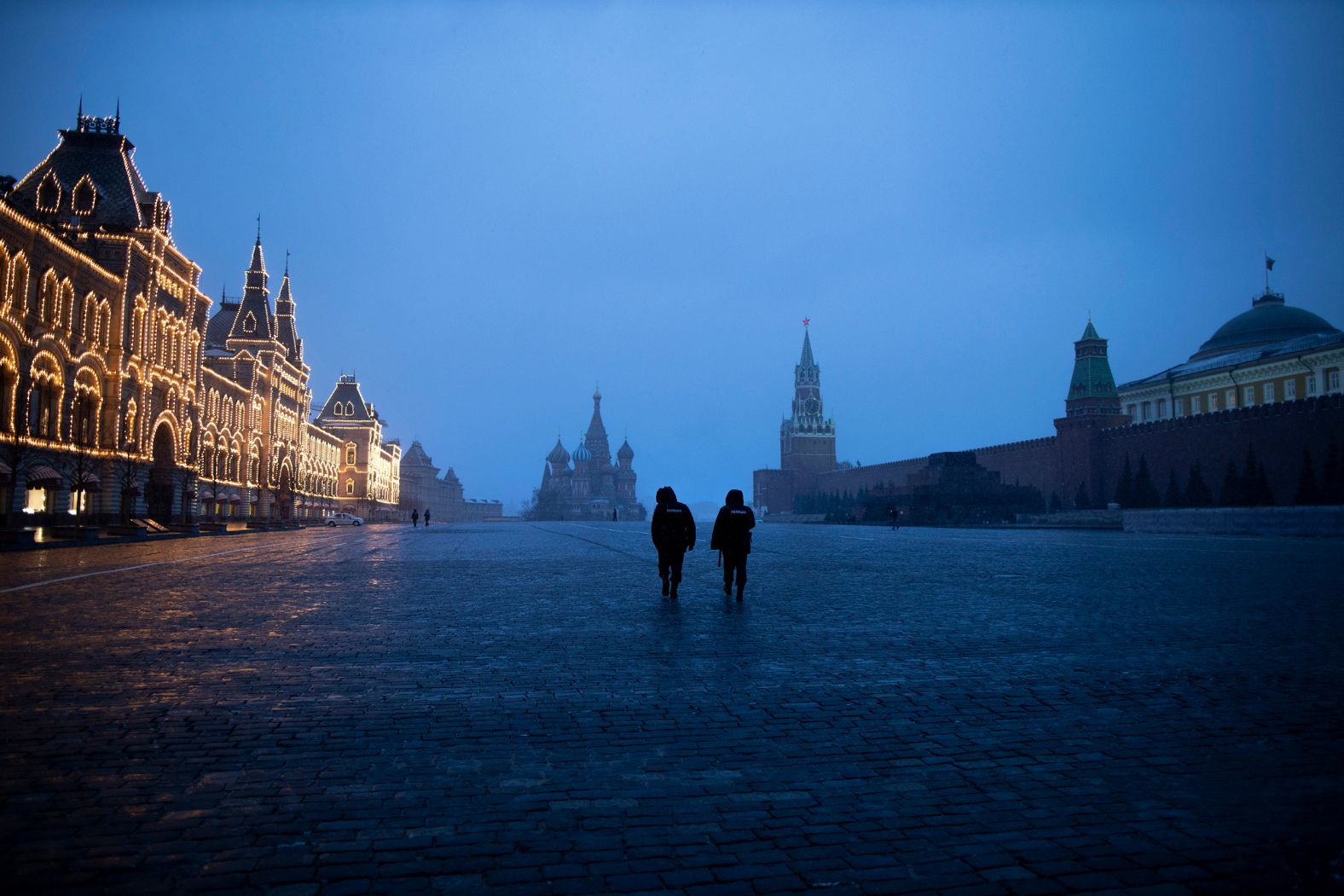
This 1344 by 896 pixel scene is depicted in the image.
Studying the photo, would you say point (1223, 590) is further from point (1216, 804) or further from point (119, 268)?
point (119, 268)

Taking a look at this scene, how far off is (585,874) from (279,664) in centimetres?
381

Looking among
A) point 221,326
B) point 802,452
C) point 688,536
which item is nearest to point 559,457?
point 802,452

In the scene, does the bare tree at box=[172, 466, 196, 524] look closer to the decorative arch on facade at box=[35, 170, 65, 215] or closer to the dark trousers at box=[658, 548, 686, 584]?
the decorative arch on facade at box=[35, 170, 65, 215]

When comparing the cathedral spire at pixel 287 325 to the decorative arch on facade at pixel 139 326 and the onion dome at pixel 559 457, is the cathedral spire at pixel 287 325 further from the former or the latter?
the onion dome at pixel 559 457

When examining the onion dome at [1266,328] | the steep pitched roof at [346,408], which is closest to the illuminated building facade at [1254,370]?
the onion dome at [1266,328]

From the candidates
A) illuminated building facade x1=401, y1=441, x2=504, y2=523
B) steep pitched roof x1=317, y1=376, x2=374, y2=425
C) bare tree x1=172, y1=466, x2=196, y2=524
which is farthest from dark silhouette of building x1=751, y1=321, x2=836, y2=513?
bare tree x1=172, y1=466, x2=196, y2=524

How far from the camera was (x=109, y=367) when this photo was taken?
32.9 m

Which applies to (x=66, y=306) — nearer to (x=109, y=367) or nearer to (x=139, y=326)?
(x=109, y=367)

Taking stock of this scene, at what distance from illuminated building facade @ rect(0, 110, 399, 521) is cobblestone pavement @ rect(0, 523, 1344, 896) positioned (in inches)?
921

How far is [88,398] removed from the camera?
103ft

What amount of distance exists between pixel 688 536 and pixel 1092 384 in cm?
6324

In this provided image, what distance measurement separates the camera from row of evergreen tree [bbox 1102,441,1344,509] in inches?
1538

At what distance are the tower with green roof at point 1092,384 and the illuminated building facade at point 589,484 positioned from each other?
274 ft

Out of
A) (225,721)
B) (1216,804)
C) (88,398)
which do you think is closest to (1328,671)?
(1216,804)
